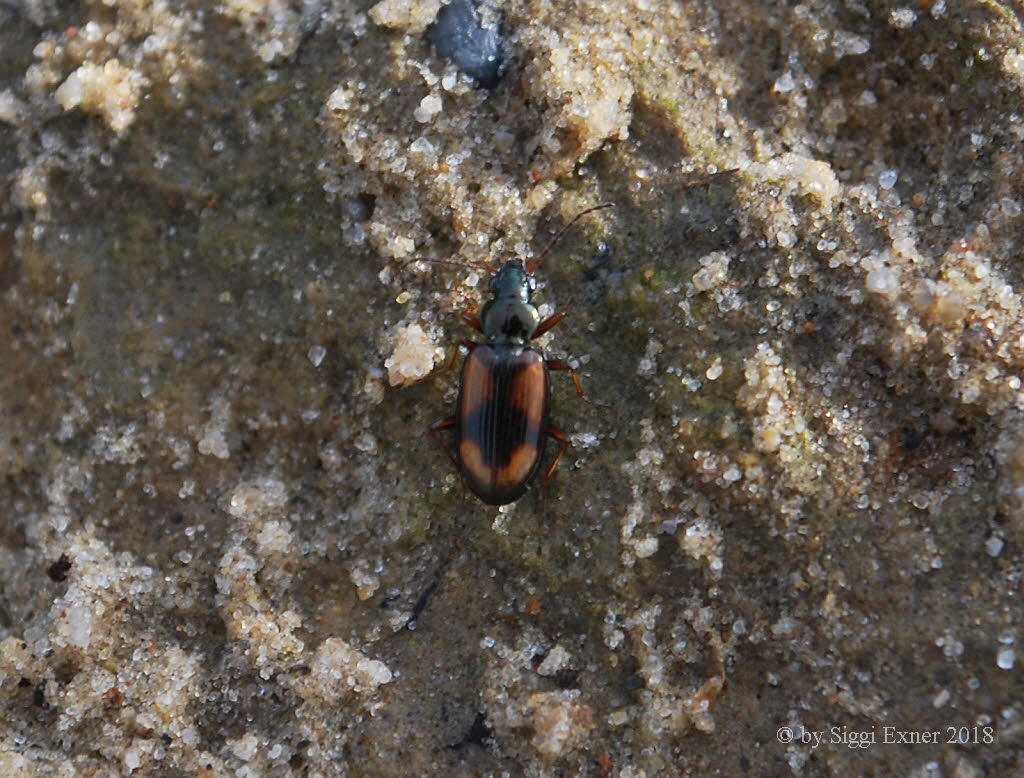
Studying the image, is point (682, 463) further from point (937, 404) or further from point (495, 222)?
point (495, 222)

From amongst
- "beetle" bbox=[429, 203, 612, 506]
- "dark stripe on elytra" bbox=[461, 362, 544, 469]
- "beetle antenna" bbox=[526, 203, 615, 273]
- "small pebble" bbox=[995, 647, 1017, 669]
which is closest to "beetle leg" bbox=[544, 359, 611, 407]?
"beetle" bbox=[429, 203, 612, 506]

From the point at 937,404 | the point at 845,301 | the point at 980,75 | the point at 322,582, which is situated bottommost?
the point at 322,582

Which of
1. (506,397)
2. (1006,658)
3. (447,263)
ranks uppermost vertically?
(447,263)

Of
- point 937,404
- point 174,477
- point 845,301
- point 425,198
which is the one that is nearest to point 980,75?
point 845,301

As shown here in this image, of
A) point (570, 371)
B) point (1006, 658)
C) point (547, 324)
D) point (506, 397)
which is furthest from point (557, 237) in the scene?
point (1006, 658)

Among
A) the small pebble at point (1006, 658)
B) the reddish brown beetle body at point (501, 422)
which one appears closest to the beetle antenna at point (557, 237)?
the reddish brown beetle body at point (501, 422)

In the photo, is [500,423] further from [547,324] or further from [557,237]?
[557,237]
